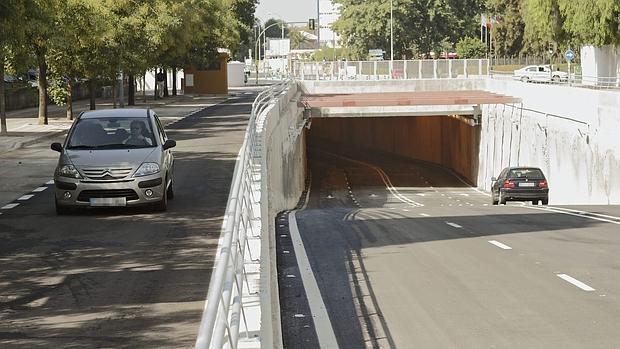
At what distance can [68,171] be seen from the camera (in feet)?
61.6

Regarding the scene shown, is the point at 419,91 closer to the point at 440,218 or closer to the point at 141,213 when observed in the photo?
the point at 440,218

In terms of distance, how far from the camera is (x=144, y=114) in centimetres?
2058

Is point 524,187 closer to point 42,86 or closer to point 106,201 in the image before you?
point 42,86

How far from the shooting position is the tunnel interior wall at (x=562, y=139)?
39219 millimetres

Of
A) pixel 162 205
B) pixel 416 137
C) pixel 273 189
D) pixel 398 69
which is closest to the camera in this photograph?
pixel 162 205

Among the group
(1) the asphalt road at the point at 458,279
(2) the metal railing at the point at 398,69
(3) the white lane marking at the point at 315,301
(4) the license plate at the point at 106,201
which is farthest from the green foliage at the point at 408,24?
(3) the white lane marking at the point at 315,301

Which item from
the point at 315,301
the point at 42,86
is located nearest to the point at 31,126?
the point at 42,86

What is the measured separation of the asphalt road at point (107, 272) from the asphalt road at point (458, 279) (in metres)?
1.24

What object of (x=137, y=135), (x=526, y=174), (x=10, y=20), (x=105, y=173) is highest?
(x=10, y=20)

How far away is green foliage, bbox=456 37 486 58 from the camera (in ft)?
396

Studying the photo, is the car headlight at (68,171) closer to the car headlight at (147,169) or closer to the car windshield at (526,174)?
the car headlight at (147,169)

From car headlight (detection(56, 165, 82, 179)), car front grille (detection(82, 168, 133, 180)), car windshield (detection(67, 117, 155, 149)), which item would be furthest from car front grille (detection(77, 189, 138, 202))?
Result: car windshield (detection(67, 117, 155, 149))

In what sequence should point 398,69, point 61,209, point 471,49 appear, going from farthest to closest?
point 471,49 → point 398,69 → point 61,209

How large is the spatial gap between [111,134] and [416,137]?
65629 millimetres
